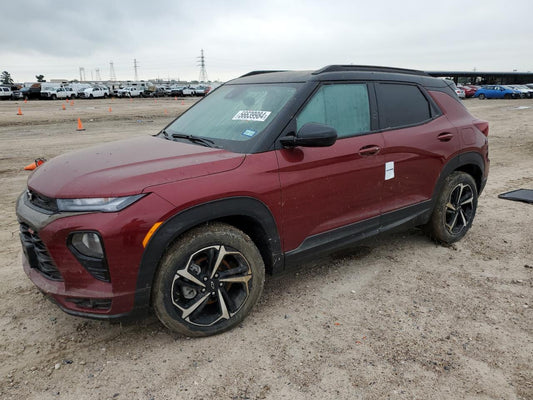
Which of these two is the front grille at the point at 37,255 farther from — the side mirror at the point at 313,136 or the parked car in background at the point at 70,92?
the parked car in background at the point at 70,92

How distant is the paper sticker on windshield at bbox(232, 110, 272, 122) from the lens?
10.8ft

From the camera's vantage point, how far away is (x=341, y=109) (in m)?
3.56

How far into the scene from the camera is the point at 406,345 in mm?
2943

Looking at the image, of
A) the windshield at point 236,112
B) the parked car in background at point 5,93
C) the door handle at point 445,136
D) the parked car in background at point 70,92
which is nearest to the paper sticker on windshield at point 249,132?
the windshield at point 236,112

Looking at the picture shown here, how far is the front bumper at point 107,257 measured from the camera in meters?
2.47

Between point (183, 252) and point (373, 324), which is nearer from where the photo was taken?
point (183, 252)

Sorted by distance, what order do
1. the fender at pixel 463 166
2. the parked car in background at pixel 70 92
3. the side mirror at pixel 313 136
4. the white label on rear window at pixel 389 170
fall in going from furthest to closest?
the parked car in background at pixel 70 92, the fender at pixel 463 166, the white label on rear window at pixel 389 170, the side mirror at pixel 313 136

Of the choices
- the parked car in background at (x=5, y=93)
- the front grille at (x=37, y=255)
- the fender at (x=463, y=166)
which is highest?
the parked car in background at (x=5, y=93)

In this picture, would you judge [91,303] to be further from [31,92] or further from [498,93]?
[498,93]

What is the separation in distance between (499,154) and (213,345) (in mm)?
10099

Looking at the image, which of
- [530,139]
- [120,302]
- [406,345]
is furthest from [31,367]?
[530,139]

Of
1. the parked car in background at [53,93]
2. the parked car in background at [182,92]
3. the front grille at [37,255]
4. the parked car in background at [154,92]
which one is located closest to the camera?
the front grille at [37,255]

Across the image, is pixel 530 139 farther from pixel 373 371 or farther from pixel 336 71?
pixel 373 371

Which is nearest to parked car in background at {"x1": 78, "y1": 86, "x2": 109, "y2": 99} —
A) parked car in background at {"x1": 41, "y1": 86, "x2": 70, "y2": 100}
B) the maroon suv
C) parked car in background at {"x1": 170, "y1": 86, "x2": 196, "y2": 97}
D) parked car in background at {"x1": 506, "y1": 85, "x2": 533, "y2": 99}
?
parked car in background at {"x1": 41, "y1": 86, "x2": 70, "y2": 100}
